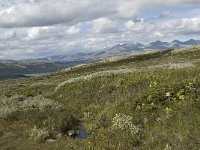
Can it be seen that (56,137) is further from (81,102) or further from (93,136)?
(81,102)

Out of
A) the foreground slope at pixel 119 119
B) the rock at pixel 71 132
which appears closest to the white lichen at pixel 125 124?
the foreground slope at pixel 119 119

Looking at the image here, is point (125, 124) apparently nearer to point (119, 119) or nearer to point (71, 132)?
point (119, 119)

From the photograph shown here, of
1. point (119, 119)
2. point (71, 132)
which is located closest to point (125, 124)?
point (119, 119)

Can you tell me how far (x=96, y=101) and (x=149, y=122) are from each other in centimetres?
1185

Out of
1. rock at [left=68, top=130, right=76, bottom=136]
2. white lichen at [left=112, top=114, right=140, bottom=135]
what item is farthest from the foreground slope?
rock at [left=68, top=130, right=76, bottom=136]

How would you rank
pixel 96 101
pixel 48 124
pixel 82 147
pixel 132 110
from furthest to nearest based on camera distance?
1. pixel 96 101
2. pixel 48 124
3. pixel 132 110
4. pixel 82 147

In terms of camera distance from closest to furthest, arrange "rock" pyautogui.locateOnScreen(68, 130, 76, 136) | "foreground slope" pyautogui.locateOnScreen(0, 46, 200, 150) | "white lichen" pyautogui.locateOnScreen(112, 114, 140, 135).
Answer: "foreground slope" pyautogui.locateOnScreen(0, 46, 200, 150) < "white lichen" pyautogui.locateOnScreen(112, 114, 140, 135) < "rock" pyautogui.locateOnScreen(68, 130, 76, 136)

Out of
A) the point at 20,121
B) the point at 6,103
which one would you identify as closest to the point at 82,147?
the point at 20,121

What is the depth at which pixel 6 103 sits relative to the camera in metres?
32.8

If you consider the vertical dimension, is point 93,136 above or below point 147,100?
below

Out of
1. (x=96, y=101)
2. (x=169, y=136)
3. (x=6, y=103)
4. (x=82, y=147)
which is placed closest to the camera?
(x=169, y=136)

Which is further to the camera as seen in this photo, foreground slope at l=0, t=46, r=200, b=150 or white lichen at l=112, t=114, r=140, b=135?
white lichen at l=112, t=114, r=140, b=135

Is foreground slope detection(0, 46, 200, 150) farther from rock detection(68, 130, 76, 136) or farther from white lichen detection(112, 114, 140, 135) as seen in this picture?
rock detection(68, 130, 76, 136)

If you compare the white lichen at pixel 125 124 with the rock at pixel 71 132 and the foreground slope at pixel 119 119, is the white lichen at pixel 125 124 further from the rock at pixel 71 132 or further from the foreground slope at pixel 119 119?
the rock at pixel 71 132
